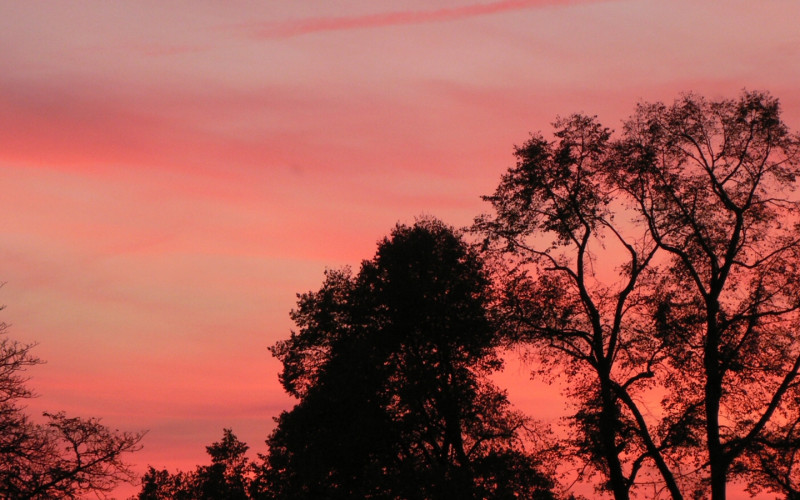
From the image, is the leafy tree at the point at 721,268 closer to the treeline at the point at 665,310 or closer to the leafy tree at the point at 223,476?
the treeline at the point at 665,310

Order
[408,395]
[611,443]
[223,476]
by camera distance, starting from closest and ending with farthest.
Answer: [611,443] → [408,395] → [223,476]

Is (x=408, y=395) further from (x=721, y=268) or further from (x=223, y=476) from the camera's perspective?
(x=223, y=476)

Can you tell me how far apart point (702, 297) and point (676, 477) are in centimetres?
781

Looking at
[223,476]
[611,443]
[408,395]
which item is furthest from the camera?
[223,476]

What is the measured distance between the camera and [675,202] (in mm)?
38938

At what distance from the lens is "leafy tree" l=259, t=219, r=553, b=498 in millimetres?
45969

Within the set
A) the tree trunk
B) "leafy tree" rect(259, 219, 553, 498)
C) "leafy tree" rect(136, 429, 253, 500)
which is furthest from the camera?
"leafy tree" rect(136, 429, 253, 500)

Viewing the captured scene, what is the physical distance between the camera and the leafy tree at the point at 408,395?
46.0 metres

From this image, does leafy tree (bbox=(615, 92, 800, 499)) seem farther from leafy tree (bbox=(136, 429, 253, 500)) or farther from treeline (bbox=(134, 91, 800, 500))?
leafy tree (bbox=(136, 429, 253, 500))

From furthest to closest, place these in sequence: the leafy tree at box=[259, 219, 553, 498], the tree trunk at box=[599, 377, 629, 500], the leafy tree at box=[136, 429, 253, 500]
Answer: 1. the leafy tree at box=[136, 429, 253, 500]
2. the leafy tree at box=[259, 219, 553, 498]
3. the tree trunk at box=[599, 377, 629, 500]

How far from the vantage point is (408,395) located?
1893 inches

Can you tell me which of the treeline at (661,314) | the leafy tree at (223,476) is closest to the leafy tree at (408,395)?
the treeline at (661,314)

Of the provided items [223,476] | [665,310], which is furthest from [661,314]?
[223,476]

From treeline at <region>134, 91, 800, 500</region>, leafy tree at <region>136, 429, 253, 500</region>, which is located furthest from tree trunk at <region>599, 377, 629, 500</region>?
leafy tree at <region>136, 429, 253, 500</region>
